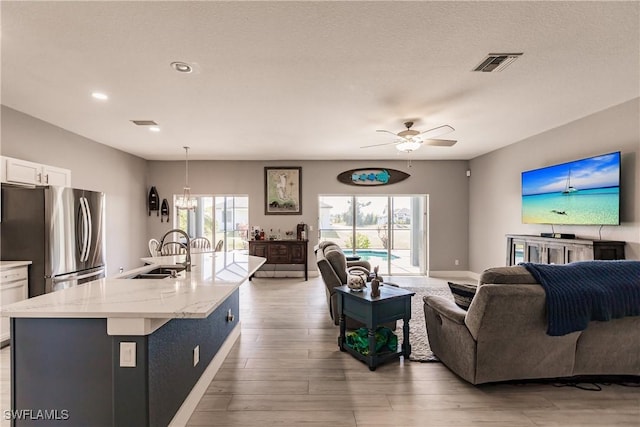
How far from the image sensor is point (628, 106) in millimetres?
3340

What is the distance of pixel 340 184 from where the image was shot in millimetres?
6809

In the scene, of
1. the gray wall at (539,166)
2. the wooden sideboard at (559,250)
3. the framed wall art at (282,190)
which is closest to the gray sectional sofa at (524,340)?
the wooden sideboard at (559,250)

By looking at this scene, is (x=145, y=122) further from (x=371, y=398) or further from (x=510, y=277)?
(x=510, y=277)

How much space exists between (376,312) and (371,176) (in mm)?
4483

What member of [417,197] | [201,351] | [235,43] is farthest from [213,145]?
[417,197]

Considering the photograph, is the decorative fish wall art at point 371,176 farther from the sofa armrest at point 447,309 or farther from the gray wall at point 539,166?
the sofa armrest at point 447,309

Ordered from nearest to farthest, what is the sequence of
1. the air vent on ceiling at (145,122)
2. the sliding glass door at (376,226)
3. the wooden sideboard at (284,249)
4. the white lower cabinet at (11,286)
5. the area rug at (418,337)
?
the area rug at (418,337) → the white lower cabinet at (11,286) → the air vent on ceiling at (145,122) → the wooden sideboard at (284,249) → the sliding glass door at (376,226)

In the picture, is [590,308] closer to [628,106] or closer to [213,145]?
[628,106]

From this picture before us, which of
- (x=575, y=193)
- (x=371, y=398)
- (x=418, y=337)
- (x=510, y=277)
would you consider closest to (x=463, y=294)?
(x=510, y=277)

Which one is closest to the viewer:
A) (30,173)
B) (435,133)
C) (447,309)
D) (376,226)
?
(447,309)

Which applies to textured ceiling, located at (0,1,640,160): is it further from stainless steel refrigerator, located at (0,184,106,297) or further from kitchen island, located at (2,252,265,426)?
kitchen island, located at (2,252,265,426)

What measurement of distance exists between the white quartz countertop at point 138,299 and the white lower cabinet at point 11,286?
1769 millimetres

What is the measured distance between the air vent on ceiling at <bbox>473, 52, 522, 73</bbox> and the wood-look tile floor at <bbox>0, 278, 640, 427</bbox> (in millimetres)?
2636

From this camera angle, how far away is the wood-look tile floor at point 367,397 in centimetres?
202
